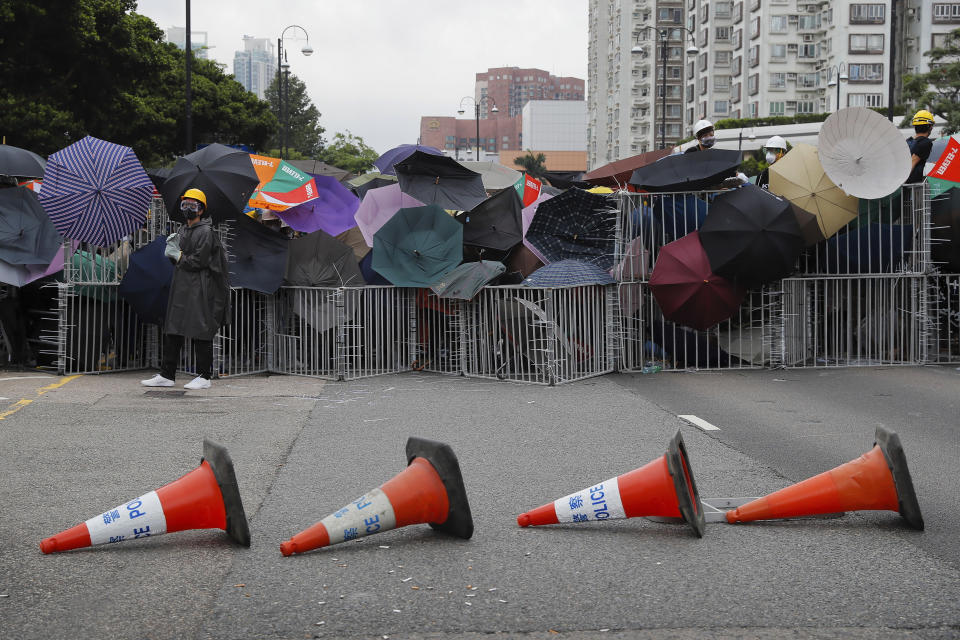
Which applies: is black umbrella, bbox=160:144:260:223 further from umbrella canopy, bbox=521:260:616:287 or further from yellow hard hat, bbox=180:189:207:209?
umbrella canopy, bbox=521:260:616:287

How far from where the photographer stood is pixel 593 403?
10.5 metres

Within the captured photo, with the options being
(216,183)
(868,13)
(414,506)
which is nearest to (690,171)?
(216,183)

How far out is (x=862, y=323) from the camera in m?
13.8

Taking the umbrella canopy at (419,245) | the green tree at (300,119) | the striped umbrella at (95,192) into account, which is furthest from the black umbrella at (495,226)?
the green tree at (300,119)

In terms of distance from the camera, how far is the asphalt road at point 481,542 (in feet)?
13.6

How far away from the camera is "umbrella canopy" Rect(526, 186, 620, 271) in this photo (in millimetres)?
13320

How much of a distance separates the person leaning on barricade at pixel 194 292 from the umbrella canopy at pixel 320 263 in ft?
4.21

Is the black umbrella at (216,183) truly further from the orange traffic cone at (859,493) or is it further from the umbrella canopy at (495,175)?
the orange traffic cone at (859,493)

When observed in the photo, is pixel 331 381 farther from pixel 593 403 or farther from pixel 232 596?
pixel 232 596

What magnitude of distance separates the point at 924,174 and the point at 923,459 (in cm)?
771

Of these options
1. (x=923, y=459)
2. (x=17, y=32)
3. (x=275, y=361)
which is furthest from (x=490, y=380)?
(x=17, y=32)

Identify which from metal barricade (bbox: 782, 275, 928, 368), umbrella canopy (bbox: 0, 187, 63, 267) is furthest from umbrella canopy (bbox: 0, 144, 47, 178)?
metal barricade (bbox: 782, 275, 928, 368)

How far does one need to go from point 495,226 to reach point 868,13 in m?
82.9

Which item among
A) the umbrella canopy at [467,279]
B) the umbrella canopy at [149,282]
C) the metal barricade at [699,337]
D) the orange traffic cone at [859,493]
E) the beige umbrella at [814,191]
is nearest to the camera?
the orange traffic cone at [859,493]
